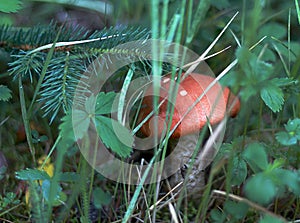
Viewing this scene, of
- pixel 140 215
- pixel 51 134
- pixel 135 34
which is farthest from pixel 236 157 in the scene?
pixel 51 134

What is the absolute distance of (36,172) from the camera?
4.19 feet

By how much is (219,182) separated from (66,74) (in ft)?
2.20

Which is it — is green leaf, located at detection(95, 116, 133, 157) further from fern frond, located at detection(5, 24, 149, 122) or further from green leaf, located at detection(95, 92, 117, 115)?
fern frond, located at detection(5, 24, 149, 122)

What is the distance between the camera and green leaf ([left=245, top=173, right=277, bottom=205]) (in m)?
0.89

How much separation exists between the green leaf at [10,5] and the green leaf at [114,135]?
48 cm

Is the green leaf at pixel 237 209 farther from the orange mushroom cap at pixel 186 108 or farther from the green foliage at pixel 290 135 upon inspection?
the orange mushroom cap at pixel 186 108

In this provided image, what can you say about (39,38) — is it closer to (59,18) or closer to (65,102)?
(65,102)

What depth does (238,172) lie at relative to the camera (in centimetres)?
128

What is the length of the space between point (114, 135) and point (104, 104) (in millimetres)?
89

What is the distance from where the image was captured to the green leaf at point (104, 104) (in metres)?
1.23

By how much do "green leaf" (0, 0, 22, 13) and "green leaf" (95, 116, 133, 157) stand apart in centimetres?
48

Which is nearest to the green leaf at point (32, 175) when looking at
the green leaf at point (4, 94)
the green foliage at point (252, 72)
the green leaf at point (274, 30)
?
the green leaf at point (4, 94)

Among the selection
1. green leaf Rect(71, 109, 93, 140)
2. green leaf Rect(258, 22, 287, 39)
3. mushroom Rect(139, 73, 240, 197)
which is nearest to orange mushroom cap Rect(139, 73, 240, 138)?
mushroom Rect(139, 73, 240, 197)

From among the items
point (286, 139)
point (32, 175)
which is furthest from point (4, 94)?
point (286, 139)
